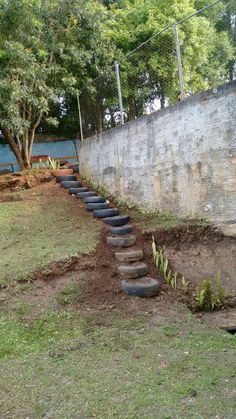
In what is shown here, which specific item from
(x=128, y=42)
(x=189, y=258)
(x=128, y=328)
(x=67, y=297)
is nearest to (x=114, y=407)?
(x=128, y=328)

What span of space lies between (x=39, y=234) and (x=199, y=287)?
2.85 m

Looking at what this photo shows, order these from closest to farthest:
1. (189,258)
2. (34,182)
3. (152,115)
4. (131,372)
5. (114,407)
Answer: (114,407)
(131,372)
(189,258)
(152,115)
(34,182)

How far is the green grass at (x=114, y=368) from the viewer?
3.06m

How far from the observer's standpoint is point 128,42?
1087 centimetres

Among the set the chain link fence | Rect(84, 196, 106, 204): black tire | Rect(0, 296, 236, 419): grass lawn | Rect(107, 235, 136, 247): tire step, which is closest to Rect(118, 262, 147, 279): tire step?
Rect(107, 235, 136, 247): tire step

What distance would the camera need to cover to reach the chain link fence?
22.7ft

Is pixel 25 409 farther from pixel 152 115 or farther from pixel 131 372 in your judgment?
pixel 152 115

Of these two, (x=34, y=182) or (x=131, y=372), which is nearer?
(x=131, y=372)

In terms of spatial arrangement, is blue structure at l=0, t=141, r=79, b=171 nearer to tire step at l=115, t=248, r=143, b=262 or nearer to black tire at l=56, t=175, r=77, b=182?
black tire at l=56, t=175, r=77, b=182

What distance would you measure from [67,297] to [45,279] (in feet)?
1.67

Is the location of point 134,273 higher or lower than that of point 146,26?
lower

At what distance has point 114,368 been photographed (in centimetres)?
364

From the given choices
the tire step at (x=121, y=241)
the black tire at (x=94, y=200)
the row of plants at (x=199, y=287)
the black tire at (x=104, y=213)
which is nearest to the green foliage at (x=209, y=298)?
the row of plants at (x=199, y=287)

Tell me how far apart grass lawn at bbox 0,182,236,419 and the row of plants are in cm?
32
